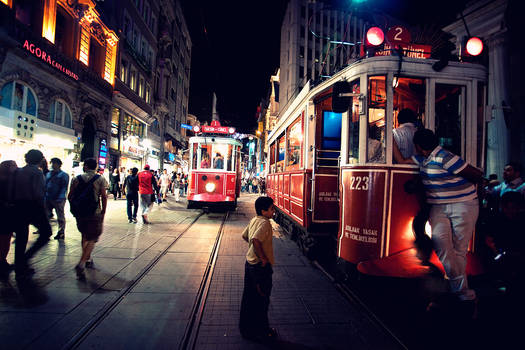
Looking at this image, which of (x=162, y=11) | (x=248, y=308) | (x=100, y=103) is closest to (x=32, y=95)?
(x=100, y=103)

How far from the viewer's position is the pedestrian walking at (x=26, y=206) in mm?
4207

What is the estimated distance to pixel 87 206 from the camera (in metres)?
4.47

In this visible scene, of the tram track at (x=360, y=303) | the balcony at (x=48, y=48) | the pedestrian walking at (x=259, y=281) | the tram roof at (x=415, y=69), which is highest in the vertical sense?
the balcony at (x=48, y=48)

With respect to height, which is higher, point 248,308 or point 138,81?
point 138,81

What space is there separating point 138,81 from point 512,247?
25.8m

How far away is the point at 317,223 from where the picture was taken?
16.9ft

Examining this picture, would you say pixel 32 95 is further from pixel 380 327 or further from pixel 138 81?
pixel 380 327

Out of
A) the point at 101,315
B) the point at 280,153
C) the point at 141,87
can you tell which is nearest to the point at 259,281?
the point at 101,315

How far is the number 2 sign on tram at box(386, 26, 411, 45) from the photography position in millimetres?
3836

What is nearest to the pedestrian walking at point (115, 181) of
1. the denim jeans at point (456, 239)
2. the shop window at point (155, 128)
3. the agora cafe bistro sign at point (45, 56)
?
the agora cafe bistro sign at point (45, 56)

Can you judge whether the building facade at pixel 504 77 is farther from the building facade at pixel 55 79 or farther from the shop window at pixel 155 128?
the shop window at pixel 155 128

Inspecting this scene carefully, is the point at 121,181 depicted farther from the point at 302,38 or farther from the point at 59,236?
the point at 302,38

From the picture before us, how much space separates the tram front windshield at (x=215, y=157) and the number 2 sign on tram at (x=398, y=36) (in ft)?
30.0

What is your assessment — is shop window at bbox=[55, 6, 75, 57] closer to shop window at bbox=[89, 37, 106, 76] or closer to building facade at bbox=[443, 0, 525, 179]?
shop window at bbox=[89, 37, 106, 76]
